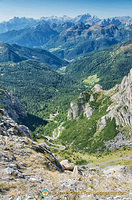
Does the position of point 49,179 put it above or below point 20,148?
below

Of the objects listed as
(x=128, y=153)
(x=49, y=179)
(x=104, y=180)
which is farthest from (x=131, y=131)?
(x=49, y=179)

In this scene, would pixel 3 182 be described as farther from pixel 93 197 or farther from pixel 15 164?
pixel 93 197

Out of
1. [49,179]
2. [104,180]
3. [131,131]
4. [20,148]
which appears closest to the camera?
[49,179]

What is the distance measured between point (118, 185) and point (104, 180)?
176 inches

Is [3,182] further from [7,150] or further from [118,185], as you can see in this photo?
[118,185]

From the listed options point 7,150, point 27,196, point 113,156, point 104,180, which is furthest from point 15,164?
point 113,156

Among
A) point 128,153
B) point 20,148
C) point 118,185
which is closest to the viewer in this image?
point 118,185

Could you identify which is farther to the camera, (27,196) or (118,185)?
(118,185)

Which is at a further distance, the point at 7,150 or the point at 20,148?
the point at 20,148

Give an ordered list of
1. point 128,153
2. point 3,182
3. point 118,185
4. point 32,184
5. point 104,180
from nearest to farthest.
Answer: point 3,182
point 32,184
point 118,185
point 104,180
point 128,153

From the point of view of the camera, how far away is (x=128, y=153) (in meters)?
169

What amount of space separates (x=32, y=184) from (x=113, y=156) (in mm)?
153175

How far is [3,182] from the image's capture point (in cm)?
3312

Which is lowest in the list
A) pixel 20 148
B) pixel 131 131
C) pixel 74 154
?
pixel 74 154
